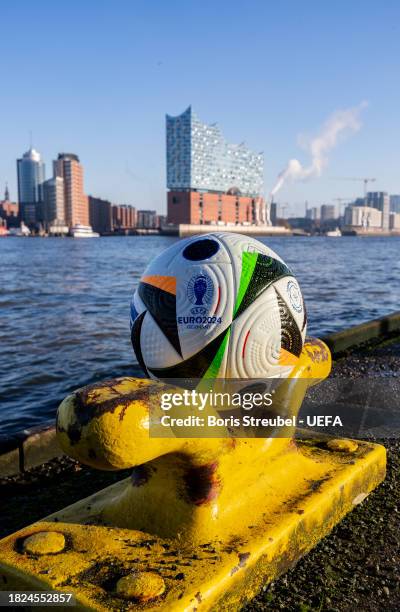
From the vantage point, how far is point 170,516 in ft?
9.58

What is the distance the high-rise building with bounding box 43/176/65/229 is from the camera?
593 ft

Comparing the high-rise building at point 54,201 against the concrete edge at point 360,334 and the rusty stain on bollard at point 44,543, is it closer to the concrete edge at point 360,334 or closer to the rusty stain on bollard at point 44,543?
the concrete edge at point 360,334

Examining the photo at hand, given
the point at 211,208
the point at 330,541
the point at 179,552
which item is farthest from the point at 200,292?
the point at 211,208

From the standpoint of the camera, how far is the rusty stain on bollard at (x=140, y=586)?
7.96ft

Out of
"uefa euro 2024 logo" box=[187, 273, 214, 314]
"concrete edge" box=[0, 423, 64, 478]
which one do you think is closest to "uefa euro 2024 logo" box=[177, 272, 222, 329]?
"uefa euro 2024 logo" box=[187, 273, 214, 314]

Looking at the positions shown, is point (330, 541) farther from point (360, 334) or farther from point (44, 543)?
point (360, 334)

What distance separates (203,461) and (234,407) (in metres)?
0.47

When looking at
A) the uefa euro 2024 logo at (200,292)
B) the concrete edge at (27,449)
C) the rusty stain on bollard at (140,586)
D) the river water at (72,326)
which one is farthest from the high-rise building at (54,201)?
the rusty stain on bollard at (140,586)

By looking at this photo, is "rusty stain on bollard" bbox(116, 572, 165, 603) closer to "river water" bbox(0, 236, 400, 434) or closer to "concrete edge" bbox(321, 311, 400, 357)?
"river water" bbox(0, 236, 400, 434)

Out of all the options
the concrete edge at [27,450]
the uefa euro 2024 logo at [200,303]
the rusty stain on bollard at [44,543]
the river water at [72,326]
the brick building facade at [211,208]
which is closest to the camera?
the rusty stain on bollard at [44,543]

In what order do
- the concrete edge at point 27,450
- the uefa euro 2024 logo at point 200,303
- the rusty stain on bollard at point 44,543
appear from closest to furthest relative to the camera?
the rusty stain on bollard at point 44,543, the uefa euro 2024 logo at point 200,303, the concrete edge at point 27,450

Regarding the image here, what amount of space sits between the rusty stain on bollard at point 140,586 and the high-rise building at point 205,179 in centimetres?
14352

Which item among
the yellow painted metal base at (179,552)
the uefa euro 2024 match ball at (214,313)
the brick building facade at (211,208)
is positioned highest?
the brick building facade at (211,208)

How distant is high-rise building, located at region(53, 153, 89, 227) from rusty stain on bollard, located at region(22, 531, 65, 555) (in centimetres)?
18363
